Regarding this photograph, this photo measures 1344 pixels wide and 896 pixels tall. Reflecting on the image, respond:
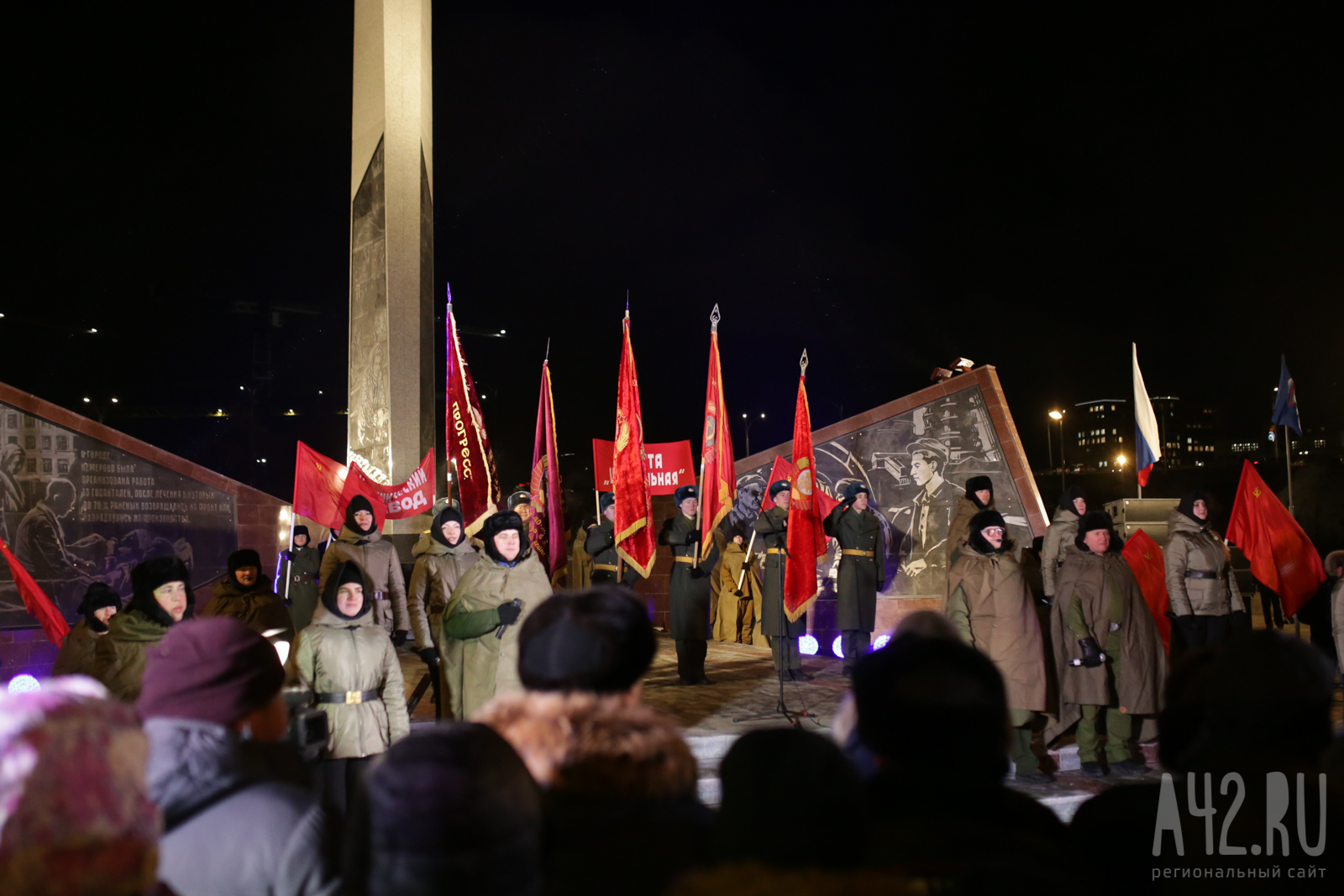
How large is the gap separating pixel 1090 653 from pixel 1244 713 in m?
4.75

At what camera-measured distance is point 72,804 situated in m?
1.59

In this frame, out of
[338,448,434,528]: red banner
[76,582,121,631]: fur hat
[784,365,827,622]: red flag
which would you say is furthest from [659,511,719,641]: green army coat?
[76,582,121,631]: fur hat

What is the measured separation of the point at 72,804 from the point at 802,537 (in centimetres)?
743

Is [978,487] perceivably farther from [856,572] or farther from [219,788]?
[219,788]

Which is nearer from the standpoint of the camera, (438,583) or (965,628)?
(965,628)

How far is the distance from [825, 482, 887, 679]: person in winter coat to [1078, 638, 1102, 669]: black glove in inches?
153

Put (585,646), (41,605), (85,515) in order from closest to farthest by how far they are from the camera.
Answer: (585,646), (41,605), (85,515)

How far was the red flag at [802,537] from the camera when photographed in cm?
858

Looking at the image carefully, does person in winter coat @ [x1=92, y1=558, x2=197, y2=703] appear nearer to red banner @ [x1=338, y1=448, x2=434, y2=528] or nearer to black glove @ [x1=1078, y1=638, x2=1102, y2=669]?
red banner @ [x1=338, y1=448, x2=434, y2=528]

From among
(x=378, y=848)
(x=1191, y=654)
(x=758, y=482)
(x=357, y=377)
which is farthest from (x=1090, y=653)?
(x=357, y=377)

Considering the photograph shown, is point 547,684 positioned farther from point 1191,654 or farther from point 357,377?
point 357,377

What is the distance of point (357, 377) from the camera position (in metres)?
11.8

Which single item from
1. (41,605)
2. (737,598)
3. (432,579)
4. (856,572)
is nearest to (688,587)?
(856,572)

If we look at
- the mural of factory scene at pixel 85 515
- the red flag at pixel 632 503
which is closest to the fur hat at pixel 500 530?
the red flag at pixel 632 503
